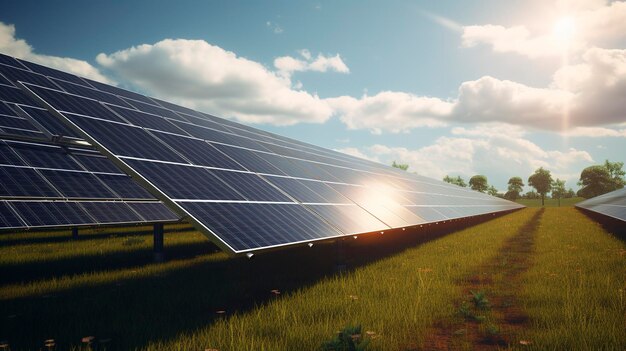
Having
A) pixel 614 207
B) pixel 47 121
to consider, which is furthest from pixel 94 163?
pixel 614 207

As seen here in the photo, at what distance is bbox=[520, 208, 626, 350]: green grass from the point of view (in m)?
5.25

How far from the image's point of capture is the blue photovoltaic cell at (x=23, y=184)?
1205 centimetres

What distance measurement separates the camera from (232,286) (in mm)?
8125

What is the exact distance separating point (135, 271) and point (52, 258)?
3.63 metres

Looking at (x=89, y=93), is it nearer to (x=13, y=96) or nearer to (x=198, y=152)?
(x=13, y=96)

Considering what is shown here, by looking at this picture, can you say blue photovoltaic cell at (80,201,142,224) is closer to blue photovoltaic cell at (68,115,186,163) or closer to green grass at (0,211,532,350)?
green grass at (0,211,532,350)

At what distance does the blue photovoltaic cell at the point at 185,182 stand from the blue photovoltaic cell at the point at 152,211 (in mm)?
6139

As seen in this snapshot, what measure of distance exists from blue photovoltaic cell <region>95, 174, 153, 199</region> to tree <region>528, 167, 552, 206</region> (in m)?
195

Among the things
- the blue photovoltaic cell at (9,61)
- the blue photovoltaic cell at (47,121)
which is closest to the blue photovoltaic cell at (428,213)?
the blue photovoltaic cell at (47,121)

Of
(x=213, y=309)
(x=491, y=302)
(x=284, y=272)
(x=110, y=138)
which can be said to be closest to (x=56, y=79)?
(x=110, y=138)

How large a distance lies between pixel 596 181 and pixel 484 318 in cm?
17705

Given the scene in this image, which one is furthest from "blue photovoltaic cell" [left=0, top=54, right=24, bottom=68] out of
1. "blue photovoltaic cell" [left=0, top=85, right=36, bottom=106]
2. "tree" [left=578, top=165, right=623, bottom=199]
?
"tree" [left=578, top=165, right=623, bottom=199]

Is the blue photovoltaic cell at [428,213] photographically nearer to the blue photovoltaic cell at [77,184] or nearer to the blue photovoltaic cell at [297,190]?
the blue photovoltaic cell at [297,190]

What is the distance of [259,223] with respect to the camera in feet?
23.9
